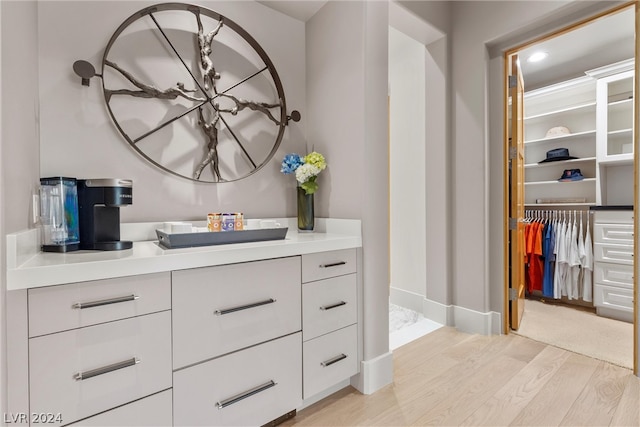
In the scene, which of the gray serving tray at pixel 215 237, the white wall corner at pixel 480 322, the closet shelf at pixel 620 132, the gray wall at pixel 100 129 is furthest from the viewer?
the closet shelf at pixel 620 132

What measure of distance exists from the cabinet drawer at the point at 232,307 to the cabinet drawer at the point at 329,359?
18 centimetres

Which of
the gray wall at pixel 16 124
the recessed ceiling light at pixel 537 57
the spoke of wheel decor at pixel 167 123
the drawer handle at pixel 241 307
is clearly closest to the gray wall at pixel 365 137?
the drawer handle at pixel 241 307

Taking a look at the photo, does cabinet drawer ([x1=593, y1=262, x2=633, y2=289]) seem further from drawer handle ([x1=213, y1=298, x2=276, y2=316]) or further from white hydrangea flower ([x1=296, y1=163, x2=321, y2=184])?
drawer handle ([x1=213, y1=298, x2=276, y2=316])

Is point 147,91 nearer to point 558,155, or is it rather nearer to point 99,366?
point 99,366

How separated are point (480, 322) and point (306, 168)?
1.89 m

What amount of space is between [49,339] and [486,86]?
299cm

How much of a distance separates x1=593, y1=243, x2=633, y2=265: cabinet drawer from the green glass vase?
283 centimetres

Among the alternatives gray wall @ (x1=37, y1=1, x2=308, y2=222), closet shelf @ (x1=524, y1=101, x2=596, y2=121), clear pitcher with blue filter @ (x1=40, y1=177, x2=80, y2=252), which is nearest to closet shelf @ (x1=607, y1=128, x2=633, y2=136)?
closet shelf @ (x1=524, y1=101, x2=596, y2=121)

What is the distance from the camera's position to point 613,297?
111 inches

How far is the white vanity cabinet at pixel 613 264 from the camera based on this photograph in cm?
273

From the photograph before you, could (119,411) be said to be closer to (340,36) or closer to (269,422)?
(269,422)

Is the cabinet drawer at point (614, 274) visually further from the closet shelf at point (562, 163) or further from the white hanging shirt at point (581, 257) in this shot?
the closet shelf at point (562, 163)

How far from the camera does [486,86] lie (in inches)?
97.3

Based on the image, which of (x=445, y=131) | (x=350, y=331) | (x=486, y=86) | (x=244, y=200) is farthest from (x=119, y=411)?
(x=486, y=86)
